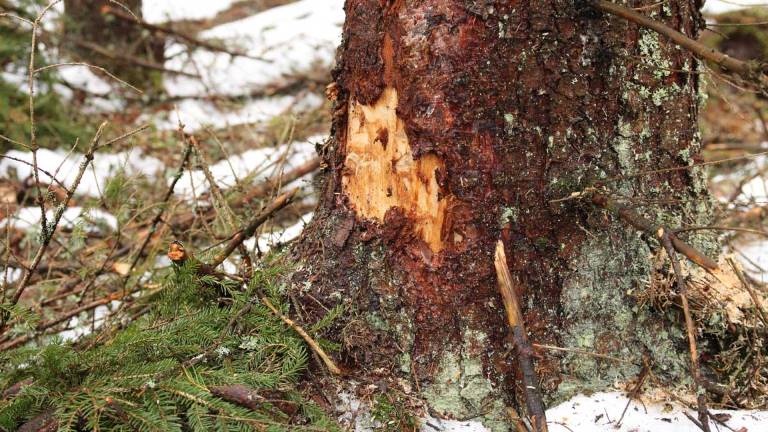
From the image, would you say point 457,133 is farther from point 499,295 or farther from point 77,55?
point 77,55

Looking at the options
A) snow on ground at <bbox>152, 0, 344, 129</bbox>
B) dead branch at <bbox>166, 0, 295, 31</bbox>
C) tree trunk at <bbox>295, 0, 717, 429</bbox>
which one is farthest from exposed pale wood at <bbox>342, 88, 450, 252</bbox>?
dead branch at <bbox>166, 0, 295, 31</bbox>

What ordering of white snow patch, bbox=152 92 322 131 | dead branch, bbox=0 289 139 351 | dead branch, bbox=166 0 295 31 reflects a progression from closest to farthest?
dead branch, bbox=0 289 139 351 < white snow patch, bbox=152 92 322 131 < dead branch, bbox=166 0 295 31

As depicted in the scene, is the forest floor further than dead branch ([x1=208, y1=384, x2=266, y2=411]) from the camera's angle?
Yes

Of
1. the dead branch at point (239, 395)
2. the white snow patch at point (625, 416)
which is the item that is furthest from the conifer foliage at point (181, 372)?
the white snow patch at point (625, 416)

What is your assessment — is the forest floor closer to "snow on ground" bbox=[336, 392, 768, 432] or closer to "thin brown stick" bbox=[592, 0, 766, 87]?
"snow on ground" bbox=[336, 392, 768, 432]

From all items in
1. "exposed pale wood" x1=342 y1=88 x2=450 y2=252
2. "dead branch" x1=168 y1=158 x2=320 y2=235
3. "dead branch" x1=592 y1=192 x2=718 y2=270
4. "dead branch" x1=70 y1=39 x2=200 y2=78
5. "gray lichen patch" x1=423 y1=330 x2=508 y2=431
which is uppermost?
"dead branch" x1=70 y1=39 x2=200 y2=78

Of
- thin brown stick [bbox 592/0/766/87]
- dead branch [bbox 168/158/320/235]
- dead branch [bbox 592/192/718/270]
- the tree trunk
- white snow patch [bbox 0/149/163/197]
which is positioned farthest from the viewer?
white snow patch [bbox 0/149/163/197]

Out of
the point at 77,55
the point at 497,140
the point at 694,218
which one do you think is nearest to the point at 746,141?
the point at 694,218

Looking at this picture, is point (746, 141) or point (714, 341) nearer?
point (714, 341)
